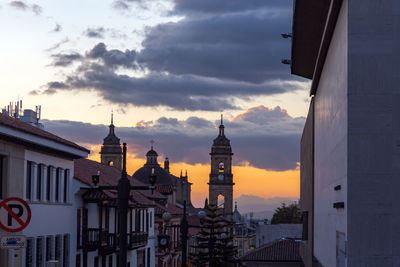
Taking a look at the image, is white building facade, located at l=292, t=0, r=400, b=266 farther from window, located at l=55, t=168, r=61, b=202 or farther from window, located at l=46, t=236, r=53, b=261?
window, located at l=55, t=168, r=61, b=202

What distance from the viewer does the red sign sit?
44.0 ft

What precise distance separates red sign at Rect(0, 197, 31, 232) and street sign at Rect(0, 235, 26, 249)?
0.16m

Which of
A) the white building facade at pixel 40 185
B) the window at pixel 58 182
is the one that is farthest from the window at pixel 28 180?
the window at pixel 58 182

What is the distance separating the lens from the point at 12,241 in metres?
13.7

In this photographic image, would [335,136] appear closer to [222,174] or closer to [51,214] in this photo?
[51,214]

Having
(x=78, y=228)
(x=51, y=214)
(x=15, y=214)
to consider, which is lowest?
(x=78, y=228)

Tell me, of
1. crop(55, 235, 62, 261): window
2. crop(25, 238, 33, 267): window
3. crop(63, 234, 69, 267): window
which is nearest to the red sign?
crop(25, 238, 33, 267): window

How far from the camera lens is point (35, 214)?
32781 millimetres

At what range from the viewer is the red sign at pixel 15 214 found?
13.4 meters

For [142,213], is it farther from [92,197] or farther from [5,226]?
[5,226]
